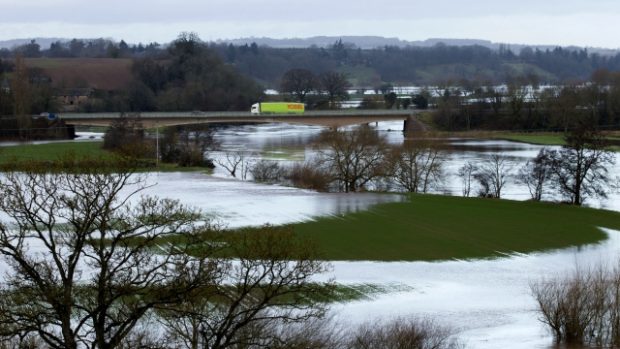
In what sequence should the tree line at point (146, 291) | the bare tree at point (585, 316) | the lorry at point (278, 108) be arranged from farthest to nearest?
the lorry at point (278, 108), the bare tree at point (585, 316), the tree line at point (146, 291)

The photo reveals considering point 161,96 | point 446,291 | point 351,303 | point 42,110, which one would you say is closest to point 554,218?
point 446,291

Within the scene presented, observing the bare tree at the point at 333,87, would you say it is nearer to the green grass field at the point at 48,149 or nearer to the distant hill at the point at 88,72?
the distant hill at the point at 88,72

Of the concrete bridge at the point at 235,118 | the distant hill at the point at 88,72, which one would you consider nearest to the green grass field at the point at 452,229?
the concrete bridge at the point at 235,118

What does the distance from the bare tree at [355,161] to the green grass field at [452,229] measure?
821 cm

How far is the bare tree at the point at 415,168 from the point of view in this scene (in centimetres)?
5719

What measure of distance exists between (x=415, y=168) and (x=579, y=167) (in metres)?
9.61

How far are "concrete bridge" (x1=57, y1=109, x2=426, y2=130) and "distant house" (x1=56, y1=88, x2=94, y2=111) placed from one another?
26316mm

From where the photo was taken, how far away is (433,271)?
33156mm

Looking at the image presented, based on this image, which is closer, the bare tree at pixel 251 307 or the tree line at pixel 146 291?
the tree line at pixel 146 291

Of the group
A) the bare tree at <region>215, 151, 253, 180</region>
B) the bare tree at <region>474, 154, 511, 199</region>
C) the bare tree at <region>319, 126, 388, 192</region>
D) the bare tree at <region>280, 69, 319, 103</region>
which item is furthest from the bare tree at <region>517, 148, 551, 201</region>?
the bare tree at <region>280, 69, 319, 103</region>

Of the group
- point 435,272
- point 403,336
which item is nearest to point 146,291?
point 403,336

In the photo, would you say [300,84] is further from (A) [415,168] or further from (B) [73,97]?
(A) [415,168]

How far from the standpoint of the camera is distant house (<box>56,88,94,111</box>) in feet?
422

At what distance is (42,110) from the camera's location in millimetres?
105375
